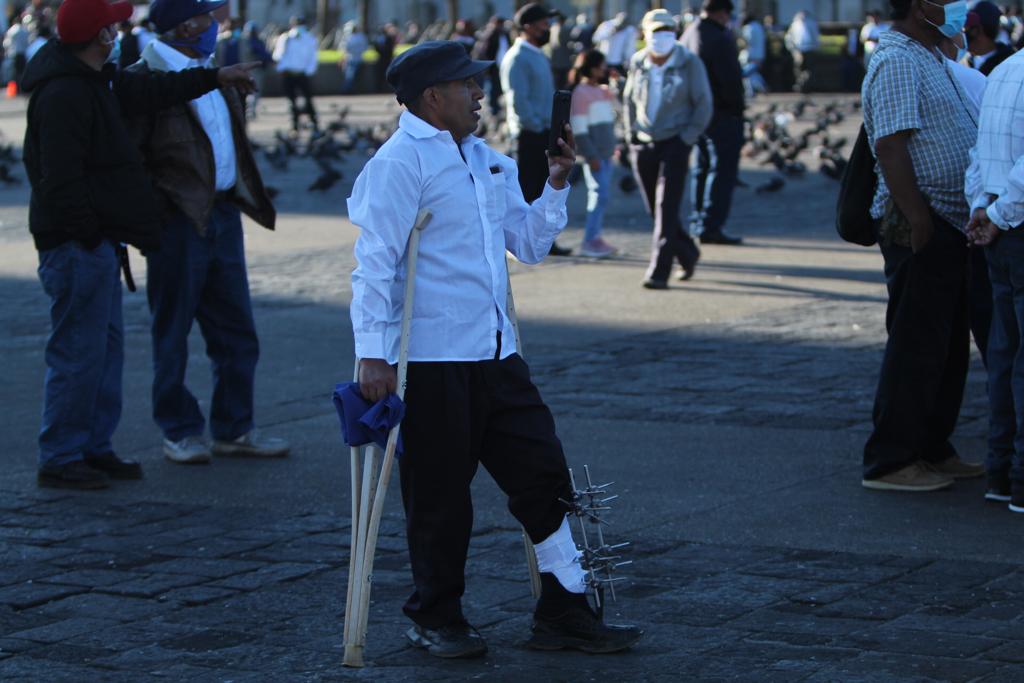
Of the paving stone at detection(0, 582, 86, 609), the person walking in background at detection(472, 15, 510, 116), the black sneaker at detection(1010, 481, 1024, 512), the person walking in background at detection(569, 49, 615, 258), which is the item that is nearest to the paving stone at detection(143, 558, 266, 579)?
the paving stone at detection(0, 582, 86, 609)

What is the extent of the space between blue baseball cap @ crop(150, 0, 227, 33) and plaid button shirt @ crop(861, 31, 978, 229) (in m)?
2.94

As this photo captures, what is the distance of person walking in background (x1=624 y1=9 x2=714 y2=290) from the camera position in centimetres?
1262

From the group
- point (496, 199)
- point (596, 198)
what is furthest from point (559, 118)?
point (596, 198)

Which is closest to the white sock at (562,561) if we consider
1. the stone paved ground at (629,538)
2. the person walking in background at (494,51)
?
the stone paved ground at (629,538)

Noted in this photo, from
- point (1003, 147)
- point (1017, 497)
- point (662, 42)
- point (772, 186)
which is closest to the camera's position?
point (1003, 147)

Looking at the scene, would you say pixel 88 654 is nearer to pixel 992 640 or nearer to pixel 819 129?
pixel 992 640

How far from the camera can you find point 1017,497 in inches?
267

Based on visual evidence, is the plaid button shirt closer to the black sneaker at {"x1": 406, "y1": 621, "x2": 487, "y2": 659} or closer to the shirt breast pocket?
the shirt breast pocket

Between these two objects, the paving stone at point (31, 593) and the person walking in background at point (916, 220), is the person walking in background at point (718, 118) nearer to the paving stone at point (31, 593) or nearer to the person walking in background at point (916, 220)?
the person walking in background at point (916, 220)

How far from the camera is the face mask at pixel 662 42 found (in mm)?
12945

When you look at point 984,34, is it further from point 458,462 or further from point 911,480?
point 458,462

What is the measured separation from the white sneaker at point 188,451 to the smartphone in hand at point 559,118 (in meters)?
3.45

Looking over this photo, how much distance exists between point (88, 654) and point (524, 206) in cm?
188

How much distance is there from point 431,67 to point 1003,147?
243cm
